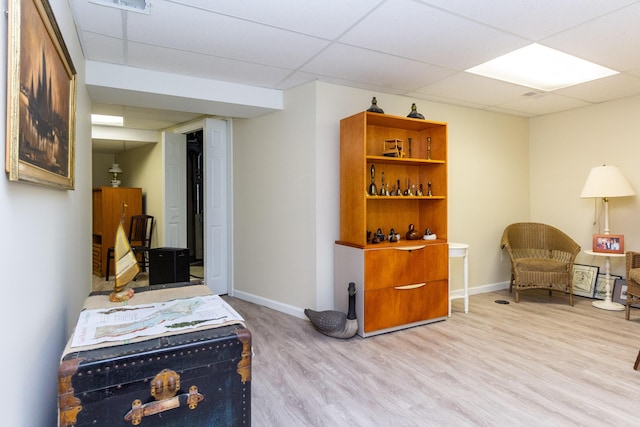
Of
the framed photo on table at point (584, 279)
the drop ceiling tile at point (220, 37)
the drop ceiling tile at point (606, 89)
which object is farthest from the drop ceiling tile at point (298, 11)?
the framed photo on table at point (584, 279)

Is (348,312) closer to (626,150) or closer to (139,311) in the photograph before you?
(139,311)

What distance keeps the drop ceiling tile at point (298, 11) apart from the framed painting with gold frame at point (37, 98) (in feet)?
3.09

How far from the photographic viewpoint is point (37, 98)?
126cm

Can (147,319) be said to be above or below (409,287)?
above

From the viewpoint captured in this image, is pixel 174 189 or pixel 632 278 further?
pixel 174 189

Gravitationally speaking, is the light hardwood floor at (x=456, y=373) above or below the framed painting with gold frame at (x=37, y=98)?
below

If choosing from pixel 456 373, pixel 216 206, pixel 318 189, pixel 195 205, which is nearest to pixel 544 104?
pixel 318 189

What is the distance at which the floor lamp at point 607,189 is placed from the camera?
4.05 metres

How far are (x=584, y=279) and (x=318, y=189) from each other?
354 centimetres

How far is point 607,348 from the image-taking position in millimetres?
3033

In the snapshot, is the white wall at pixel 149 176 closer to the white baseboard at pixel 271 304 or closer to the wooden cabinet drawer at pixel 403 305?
the white baseboard at pixel 271 304

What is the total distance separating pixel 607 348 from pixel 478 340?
3.19ft

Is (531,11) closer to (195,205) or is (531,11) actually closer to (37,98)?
(37,98)

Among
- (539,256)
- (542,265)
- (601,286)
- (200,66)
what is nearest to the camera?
(200,66)
